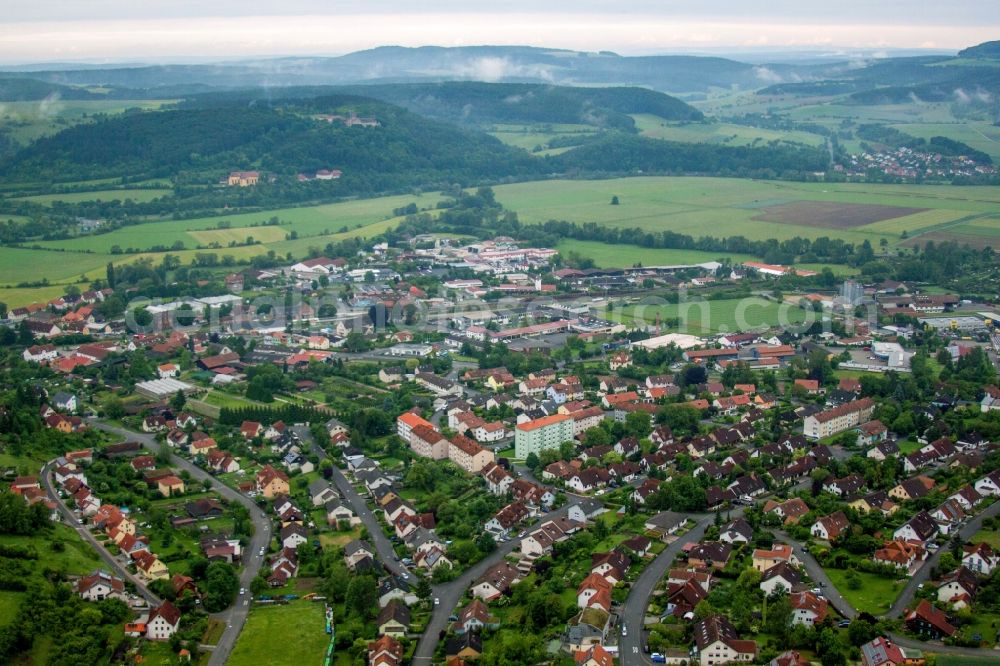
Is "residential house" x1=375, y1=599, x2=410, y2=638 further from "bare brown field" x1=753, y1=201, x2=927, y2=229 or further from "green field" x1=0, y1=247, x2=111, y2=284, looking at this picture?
"bare brown field" x1=753, y1=201, x2=927, y2=229

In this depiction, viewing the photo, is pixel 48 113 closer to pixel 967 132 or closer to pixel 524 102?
pixel 524 102

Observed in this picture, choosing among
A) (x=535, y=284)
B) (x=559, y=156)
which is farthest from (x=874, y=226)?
(x=559, y=156)

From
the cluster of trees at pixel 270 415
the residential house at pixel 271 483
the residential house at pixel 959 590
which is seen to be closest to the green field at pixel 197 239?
the cluster of trees at pixel 270 415

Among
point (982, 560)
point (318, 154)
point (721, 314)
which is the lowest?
point (721, 314)

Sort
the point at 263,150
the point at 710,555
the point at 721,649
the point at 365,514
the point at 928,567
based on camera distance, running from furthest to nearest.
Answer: the point at 263,150, the point at 365,514, the point at 710,555, the point at 928,567, the point at 721,649

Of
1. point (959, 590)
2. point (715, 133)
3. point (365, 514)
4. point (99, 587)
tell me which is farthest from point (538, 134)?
point (959, 590)
